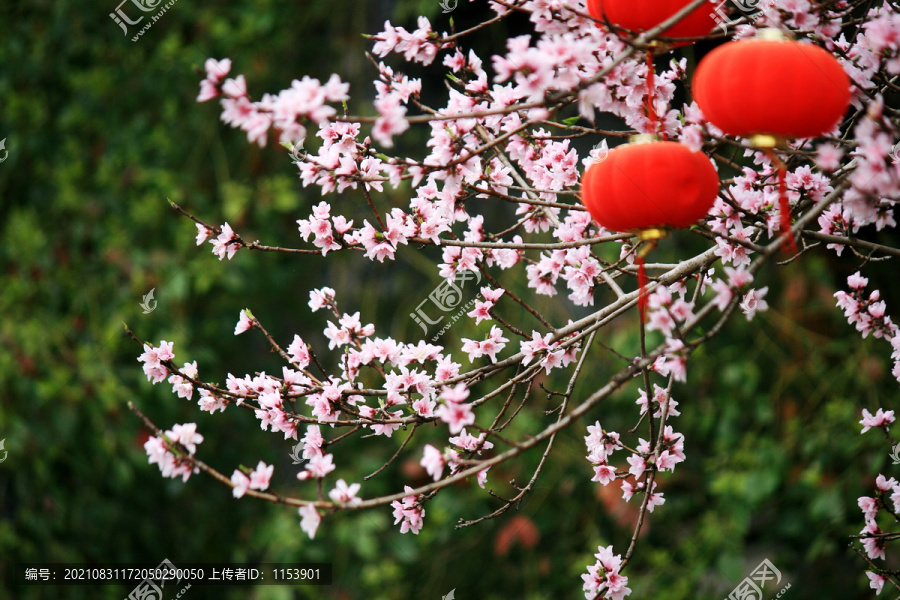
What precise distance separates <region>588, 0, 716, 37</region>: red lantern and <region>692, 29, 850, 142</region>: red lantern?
0.49 ft

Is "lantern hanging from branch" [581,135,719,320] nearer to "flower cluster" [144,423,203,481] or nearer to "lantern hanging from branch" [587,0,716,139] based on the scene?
"lantern hanging from branch" [587,0,716,139]

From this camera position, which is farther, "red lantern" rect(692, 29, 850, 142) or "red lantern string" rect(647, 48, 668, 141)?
"red lantern string" rect(647, 48, 668, 141)

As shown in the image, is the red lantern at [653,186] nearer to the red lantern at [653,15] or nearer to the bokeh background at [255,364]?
the red lantern at [653,15]

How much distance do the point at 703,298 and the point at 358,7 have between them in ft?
6.67

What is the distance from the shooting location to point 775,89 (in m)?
1.13

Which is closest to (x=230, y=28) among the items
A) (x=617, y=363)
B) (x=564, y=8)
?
(x=617, y=363)

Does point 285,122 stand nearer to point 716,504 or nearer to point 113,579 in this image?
point 716,504

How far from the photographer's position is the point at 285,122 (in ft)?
3.93

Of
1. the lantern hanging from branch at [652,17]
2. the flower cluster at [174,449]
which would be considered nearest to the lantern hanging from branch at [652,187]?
the lantern hanging from branch at [652,17]

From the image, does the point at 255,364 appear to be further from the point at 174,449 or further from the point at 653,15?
the point at 653,15

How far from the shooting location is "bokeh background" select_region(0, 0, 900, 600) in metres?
2.94

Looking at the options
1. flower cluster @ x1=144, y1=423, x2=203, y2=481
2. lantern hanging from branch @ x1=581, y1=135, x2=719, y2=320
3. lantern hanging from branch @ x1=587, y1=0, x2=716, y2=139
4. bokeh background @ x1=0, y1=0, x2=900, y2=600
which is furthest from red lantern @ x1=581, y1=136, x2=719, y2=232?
bokeh background @ x1=0, y1=0, x2=900, y2=600

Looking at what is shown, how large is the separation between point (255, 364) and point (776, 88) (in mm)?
2889

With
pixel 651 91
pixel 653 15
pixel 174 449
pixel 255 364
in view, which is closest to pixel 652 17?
pixel 653 15
